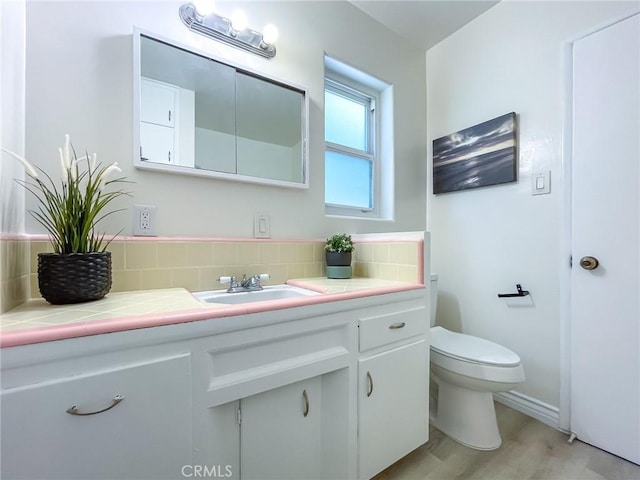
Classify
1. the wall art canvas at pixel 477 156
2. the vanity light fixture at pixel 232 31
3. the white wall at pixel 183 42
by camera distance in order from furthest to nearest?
the wall art canvas at pixel 477 156, the vanity light fixture at pixel 232 31, the white wall at pixel 183 42

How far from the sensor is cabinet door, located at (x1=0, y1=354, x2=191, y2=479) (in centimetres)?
52

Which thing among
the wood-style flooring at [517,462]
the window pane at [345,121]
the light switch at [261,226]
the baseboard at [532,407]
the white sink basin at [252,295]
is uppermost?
the window pane at [345,121]

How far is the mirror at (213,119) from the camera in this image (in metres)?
1.12

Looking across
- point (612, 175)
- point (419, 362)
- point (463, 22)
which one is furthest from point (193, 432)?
point (463, 22)

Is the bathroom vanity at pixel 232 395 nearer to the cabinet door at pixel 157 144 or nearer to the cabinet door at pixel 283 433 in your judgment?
the cabinet door at pixel 283 433

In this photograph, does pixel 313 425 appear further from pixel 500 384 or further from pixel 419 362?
pixel 500 384

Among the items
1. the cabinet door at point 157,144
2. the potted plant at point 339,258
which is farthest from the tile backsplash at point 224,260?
the cabinet door at point 157,144

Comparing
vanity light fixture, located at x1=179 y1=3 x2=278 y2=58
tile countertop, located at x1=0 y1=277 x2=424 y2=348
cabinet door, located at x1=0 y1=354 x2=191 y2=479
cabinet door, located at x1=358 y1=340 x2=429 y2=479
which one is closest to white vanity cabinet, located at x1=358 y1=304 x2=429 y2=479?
cabinet door, located at x1=358 y1=340 x2=429 y2=479

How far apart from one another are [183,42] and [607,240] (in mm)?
2086

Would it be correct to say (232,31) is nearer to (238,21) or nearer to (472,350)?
(238,21)

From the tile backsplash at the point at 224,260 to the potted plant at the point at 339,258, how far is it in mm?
116

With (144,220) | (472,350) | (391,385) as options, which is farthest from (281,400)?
(472,350)

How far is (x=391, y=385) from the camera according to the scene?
111cm

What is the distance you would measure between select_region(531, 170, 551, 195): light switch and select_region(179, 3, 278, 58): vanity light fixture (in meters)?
1.55
